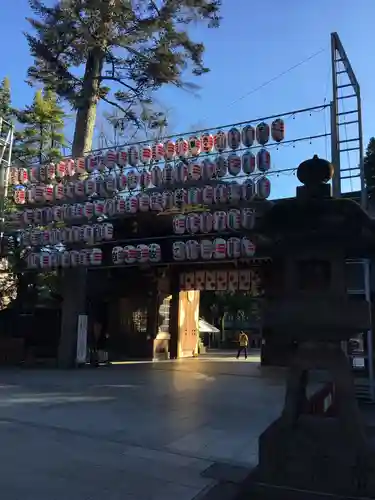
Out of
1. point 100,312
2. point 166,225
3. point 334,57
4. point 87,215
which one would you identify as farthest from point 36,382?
point 334,57

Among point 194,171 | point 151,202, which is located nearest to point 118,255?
point 151,202

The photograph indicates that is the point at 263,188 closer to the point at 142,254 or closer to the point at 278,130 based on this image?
the point at 278,130

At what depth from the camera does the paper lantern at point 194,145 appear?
51.3ft

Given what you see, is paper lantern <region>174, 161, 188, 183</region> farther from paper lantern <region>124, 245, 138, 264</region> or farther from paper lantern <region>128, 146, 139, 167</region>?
paper lantern <region>124, 245, 138, 264</region>

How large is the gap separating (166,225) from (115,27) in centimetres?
751

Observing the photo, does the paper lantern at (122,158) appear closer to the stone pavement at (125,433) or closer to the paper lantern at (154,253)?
the paper lantern at (154,253)

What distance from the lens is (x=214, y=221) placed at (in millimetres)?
14828

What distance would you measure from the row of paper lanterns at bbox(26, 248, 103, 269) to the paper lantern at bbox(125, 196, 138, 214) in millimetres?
1870

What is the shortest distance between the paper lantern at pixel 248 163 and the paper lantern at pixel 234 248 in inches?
76.7

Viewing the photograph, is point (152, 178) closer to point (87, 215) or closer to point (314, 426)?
point (87, 215)

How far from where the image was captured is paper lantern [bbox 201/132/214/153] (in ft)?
→ 50.4

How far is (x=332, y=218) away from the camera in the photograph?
4.73 metres

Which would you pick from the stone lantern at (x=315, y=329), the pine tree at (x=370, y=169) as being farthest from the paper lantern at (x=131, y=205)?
the stone lantern at (x=315, y=329)

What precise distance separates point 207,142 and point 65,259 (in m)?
6.36
